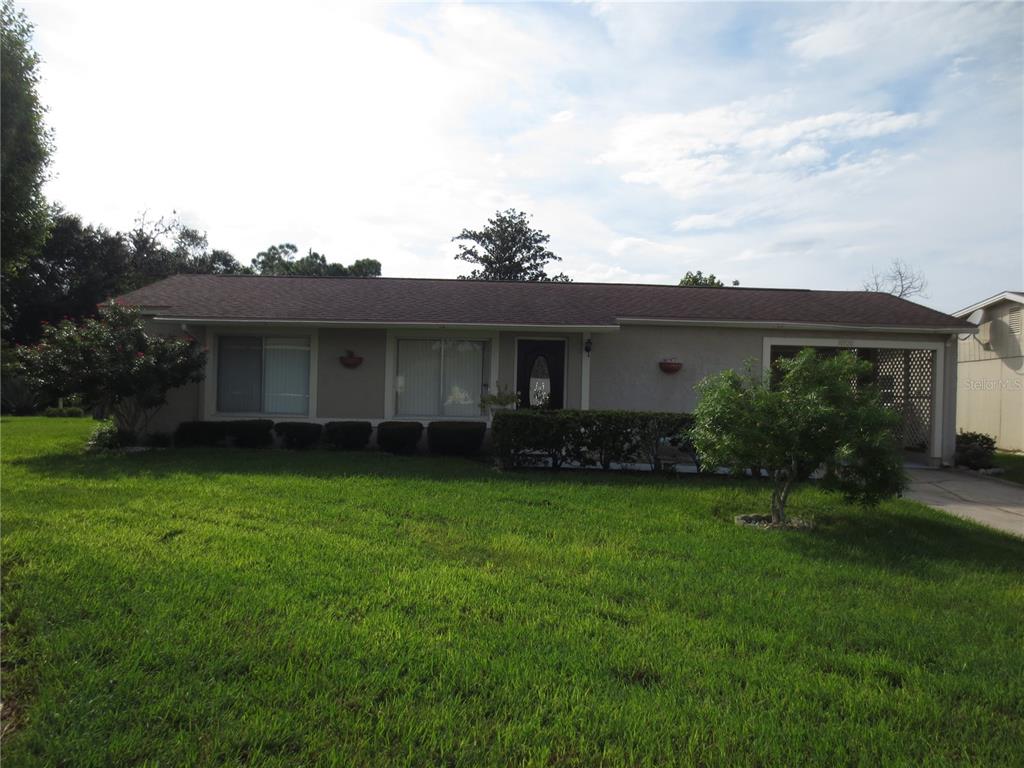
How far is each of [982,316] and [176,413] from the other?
18.8 metres

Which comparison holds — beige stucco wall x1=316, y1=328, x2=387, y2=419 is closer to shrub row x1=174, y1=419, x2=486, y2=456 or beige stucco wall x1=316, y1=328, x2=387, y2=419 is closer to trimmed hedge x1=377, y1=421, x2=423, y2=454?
shrub row x1=174, y1=419, x2=486, y2=456

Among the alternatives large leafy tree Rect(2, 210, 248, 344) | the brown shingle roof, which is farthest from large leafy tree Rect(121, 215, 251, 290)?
the brown shingle roof

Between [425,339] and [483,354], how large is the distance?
1.17 m

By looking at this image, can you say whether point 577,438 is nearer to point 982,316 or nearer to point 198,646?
point 198,646

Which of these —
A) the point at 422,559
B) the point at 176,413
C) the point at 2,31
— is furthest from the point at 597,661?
the point at 176,413

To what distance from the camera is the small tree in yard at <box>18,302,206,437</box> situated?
33.9ft

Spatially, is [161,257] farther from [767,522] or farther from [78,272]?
[767,522]

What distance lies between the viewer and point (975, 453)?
482 inches

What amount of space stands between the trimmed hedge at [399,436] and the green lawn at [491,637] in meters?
4.24

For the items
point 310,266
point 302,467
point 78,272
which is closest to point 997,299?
point 302,467

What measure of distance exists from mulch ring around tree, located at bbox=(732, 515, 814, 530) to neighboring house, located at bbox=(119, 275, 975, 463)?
5021mm

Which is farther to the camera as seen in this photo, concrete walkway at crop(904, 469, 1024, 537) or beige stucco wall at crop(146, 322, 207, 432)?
beige stucco wall at crop(146, 322, 207, 432)

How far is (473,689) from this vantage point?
3283 millimetres

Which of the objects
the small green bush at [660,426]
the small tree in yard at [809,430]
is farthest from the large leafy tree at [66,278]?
the small tree in yard at [809,430]
